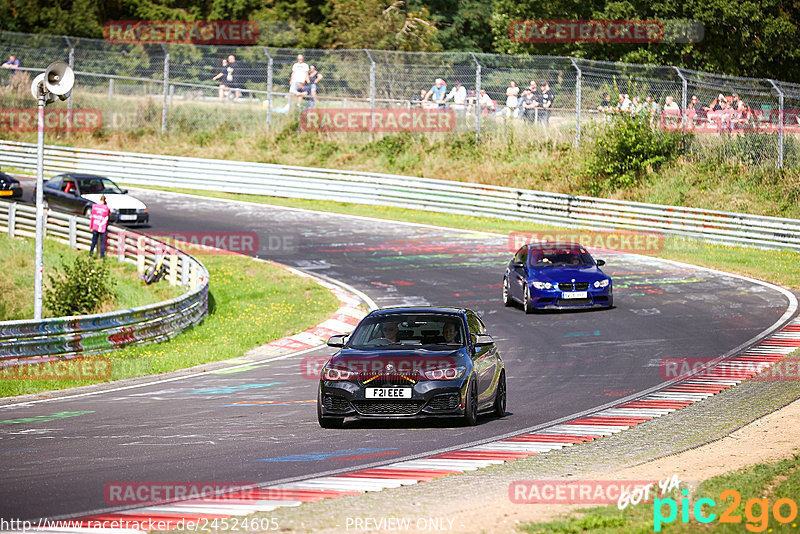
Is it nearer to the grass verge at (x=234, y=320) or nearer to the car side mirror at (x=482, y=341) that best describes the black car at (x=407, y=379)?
the car side mirror at (x=482, y=341)

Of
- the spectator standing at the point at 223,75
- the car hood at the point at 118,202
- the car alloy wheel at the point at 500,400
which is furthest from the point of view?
the spectator standing at the point at 223,75

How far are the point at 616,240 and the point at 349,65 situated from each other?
1259 cm

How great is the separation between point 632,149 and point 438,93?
6995 mm

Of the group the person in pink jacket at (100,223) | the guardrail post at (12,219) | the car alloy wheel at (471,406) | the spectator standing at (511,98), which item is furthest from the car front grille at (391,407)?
the spectator standing at (511,98)

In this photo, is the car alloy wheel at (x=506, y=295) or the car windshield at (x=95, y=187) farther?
the car windshield at (x=95, y=187)

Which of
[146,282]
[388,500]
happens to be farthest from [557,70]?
[388,500]

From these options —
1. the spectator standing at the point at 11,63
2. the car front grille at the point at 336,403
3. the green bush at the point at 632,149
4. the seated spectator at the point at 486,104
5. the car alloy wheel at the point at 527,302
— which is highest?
the spectator standing at the point at 11,63

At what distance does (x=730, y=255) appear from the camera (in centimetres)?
2969

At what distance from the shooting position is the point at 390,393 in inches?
458

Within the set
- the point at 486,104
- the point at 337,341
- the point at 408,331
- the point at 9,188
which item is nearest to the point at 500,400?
the point at 408,331

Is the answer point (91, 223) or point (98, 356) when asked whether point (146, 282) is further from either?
point (98, 356)

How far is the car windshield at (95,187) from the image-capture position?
33438mm

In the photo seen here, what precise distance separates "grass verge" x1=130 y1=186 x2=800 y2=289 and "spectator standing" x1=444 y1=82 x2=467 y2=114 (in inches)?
171

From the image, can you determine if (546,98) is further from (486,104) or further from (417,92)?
(417,92)
